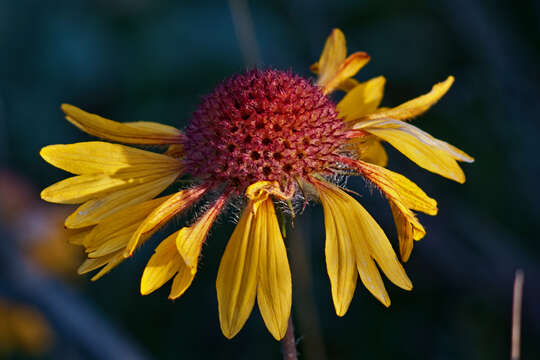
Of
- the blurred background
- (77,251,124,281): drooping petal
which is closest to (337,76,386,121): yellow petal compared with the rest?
(77,251,124,281): drooping petal

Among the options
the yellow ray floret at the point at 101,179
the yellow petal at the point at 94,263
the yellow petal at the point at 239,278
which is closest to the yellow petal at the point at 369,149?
the yellow petal at the point at 239,278

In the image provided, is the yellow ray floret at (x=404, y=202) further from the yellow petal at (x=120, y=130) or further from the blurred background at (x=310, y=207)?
the blurred background at (x=310, y=207)

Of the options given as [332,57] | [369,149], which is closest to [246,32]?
[332,57]

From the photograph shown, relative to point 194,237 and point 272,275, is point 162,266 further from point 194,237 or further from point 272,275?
point 272,275

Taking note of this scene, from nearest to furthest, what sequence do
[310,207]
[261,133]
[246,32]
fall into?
1. [261,133]
2. [310,207]
3. [246,32]

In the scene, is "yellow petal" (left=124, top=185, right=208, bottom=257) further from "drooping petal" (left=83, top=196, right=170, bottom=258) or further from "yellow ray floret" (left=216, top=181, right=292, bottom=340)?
"yellow ray floret" (left=216, top=181, right=292, bottom=340)

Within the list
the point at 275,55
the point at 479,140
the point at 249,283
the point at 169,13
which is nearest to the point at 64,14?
the point at 169,13

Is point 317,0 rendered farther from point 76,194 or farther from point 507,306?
point 76,194
